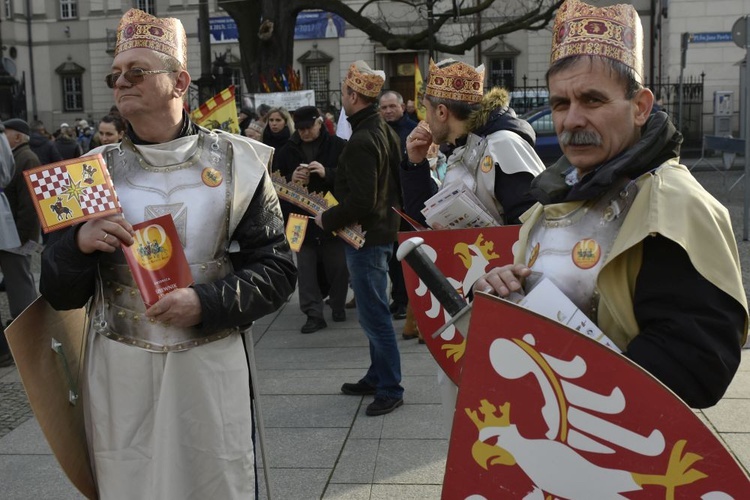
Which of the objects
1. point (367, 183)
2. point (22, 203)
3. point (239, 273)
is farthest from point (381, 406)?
Answer: point (22, 203)

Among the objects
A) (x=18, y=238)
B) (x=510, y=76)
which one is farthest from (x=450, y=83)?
(x=510, y=76)

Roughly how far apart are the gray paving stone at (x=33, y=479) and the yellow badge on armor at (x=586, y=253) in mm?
3172

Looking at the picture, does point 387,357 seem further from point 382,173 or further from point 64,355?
point 64,355

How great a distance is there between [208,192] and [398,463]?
2.26m

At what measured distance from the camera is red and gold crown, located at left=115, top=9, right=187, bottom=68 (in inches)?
111

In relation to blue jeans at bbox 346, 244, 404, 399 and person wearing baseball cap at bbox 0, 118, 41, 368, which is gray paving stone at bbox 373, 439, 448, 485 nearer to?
blue jeans at bbox 346, 244, 404, 399

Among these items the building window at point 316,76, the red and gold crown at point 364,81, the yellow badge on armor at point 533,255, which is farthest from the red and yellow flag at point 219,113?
the building window at point 316,76

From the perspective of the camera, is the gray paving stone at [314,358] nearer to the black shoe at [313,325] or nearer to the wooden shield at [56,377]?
the black shoe at [313,325]

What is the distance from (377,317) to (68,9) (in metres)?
45.6

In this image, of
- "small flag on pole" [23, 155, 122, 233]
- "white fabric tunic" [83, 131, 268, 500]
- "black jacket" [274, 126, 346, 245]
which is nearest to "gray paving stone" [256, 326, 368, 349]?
"black jacket" [274, 126, 346, 245]

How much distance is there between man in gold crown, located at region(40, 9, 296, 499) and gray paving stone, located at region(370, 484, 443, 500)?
1.39 metres

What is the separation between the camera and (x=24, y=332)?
107 inches

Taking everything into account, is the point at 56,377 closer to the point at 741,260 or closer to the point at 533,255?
the point at 533,255

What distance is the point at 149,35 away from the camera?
2.81 m
